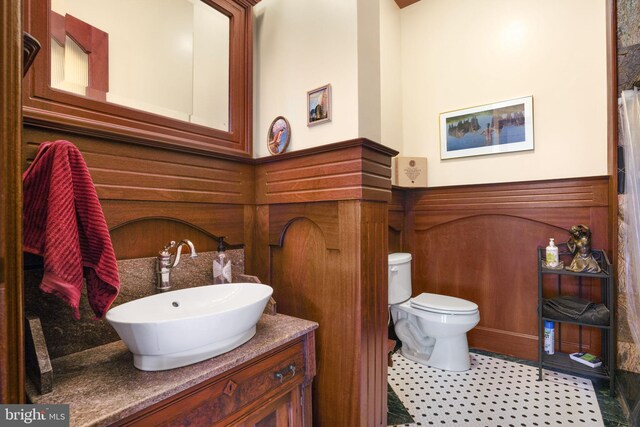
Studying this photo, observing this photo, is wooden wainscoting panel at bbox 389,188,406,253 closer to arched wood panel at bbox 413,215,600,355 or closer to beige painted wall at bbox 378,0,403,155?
arched wood panel at bbox 413,215,600,355

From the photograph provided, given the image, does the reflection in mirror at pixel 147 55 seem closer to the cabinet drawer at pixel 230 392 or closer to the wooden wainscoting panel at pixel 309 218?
the wooden wainscoting panel at pixel 309 218

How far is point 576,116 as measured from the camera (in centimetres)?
215

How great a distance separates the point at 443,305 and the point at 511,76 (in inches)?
73.6

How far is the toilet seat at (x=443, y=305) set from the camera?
212cm

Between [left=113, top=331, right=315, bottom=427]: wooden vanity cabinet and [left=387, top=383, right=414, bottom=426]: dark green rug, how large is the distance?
0.75 meters

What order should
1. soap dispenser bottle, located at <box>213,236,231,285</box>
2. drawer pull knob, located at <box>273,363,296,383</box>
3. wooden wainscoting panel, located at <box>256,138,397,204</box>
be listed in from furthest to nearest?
soap dispenser bottle, located at <box>213,236,231,285</box>, wooden wainscoting panel, located at <box>256,138,397,204</box>, drawer pull knob, located at <box>273,363,296,383</box>

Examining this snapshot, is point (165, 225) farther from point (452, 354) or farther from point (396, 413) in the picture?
point (452, 354)

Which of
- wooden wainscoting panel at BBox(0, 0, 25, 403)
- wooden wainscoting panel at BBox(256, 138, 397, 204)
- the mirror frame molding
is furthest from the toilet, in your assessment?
wooden wainscoting panel at BBox(0, 0, 25, 403)

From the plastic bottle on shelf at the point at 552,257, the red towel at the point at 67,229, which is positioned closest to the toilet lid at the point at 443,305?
the plastic bottle on shelf at the point at 552,257

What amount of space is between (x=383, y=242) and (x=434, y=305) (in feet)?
3.74

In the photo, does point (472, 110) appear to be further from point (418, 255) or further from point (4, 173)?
point (4, 173)

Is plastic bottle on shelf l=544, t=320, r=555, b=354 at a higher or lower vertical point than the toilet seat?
lower

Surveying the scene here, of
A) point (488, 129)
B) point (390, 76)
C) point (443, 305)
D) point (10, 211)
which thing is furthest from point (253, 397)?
point (390, 76)

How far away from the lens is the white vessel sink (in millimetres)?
768
